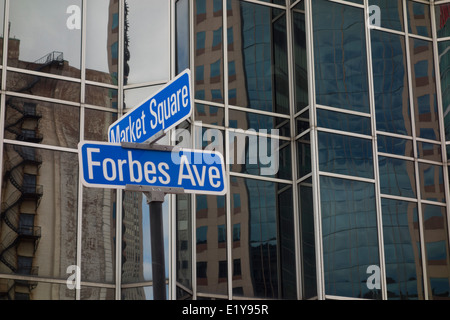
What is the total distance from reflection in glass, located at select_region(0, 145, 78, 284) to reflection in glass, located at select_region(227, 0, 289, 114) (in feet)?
11.9

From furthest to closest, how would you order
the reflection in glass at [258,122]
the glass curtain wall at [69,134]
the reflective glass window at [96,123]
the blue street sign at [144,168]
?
the reflection in glass at [258,122] < the reflective glass window at [96,123] < the glass curtain wall at [69,134] < the blue street sign at [144,168]

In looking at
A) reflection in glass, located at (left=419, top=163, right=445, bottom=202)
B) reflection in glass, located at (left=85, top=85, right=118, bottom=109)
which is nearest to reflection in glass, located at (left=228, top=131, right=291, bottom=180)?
reflection in glass, located at (left=85, top=85, right=118, bottom=109)

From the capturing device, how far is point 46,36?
13.6 meters

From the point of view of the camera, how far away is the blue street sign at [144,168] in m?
6.61

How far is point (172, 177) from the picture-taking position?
6742mm

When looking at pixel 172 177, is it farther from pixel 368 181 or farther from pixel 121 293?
pixel 368 181

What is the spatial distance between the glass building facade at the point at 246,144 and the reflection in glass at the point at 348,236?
0.02 m

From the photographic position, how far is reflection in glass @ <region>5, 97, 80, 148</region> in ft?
42.5

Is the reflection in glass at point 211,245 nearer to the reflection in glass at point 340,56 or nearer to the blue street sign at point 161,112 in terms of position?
the reflection in glass at point 340,56

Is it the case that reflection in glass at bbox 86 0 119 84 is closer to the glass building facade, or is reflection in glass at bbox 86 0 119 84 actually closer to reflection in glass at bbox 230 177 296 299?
the glass building facade

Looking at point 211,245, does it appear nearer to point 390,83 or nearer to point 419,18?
point 390,83

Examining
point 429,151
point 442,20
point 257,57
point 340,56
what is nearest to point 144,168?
point 257,57

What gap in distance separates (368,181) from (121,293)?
481 cm

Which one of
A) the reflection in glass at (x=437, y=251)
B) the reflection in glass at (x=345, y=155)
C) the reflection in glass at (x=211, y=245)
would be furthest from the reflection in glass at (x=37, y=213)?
the reflection in glass at (x=437, y=251)
